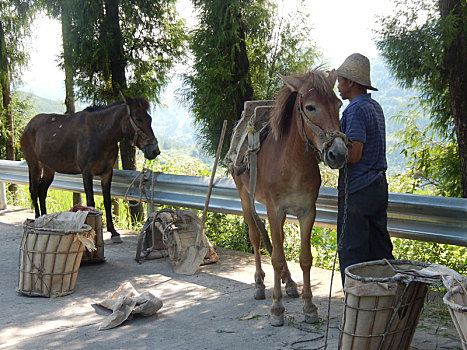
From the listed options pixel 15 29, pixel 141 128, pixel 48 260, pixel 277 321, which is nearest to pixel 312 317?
pixel 277 321

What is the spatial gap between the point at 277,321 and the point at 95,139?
182 inches

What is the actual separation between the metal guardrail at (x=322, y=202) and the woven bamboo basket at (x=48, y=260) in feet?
6.50

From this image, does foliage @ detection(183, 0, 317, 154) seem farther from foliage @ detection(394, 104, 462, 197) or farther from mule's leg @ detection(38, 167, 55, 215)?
mule's leg @ detection(38, 167, 55, 215)

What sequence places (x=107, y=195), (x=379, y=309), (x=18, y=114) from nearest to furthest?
1. (x=379, y=309)
2. (x=107, y=195)
3. (x=18, y=114)

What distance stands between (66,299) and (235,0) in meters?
4.81

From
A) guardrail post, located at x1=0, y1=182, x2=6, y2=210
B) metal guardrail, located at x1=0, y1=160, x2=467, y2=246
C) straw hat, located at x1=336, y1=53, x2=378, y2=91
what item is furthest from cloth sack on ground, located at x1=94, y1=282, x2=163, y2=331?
guardrail post, located at x1=0, y1=182, x2=6, y2=210

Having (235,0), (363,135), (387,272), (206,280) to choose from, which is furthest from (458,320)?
(235,0)

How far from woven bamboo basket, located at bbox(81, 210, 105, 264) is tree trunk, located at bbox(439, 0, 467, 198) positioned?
4.66 m

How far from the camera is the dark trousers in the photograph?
4086mm

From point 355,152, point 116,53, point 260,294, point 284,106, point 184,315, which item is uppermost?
point 116,53

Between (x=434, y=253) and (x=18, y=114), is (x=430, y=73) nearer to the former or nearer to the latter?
(x=434, y=253)

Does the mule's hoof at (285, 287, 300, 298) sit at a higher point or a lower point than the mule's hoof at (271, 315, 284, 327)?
higher

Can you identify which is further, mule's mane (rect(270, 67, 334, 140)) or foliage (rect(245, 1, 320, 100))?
foliage (rect(245, 1, 320, 100))

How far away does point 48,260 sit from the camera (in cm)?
Result: 524
